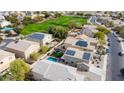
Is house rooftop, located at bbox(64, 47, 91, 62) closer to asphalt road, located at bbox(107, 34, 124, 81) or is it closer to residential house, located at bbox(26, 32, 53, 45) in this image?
asphalt road, located at bbox(107, 34, 124, 81)

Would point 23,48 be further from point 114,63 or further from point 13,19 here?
point 13,19

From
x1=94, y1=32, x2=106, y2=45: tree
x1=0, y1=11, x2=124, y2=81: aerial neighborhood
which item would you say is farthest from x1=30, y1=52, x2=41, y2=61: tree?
x1=94, y1=32, x2=106, y2=45: tree

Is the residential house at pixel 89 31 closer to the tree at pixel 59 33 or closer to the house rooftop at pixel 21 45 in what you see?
the tree at pixel 59 33

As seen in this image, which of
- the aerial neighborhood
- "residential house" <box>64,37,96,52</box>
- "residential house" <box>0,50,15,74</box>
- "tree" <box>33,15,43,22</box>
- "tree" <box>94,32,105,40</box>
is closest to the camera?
the aerial neighborhood

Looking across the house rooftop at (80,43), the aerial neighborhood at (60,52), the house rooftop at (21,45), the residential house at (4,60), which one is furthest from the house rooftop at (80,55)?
the residential house at (4,60)

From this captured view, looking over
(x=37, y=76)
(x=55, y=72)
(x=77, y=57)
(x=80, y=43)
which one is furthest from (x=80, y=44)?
(x=37, y=76)
